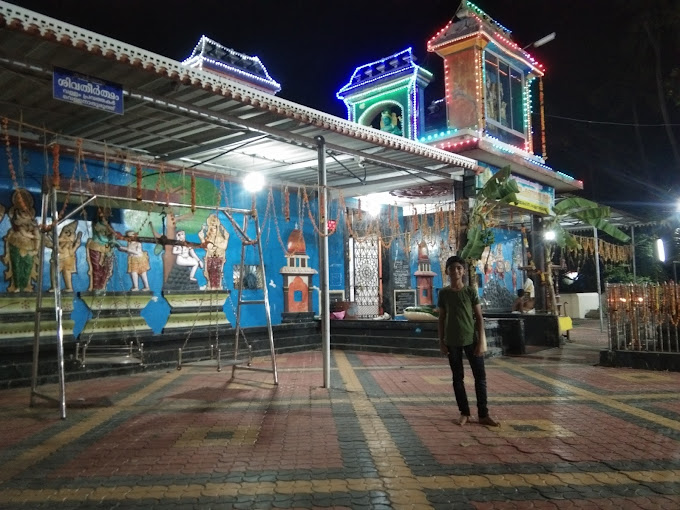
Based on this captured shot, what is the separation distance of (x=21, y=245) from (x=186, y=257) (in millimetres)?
3419

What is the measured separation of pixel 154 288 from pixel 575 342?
11.9 metres

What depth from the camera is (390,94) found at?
58.6 feet

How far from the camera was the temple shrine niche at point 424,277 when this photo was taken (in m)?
18.2

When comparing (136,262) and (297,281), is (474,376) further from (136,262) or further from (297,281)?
(297,281)

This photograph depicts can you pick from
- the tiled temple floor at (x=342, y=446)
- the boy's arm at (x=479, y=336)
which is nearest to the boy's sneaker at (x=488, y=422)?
the tiled temple floor at (x=342, y=446)

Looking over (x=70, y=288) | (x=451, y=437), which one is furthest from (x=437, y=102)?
(x=451, y=437)

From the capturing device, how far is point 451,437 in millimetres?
5504

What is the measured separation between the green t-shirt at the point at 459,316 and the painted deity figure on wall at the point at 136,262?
7.31m

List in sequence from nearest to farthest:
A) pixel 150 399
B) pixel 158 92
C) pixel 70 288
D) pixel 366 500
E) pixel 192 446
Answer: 1. pixel 366 500
2. pixel 192 446
3. pixel 158 92
4. pixel 150 399
5. pixel 70 288

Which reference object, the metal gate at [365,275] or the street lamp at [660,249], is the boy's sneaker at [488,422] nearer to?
the metal gate at [365,275]

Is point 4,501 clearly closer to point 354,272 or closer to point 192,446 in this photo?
point 192,446

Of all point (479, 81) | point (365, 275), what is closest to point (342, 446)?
point (365, 275)

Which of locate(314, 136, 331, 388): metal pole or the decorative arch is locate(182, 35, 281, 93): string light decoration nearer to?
the decorative arch

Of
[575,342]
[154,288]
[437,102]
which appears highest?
[437,102]
